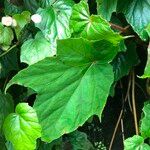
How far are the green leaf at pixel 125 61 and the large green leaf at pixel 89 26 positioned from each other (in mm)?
252

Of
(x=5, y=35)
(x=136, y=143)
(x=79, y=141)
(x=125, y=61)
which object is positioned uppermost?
(x=5, y=35)

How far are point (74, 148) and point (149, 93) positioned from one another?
0.35 metres

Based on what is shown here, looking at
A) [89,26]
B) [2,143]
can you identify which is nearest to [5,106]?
[2,143]

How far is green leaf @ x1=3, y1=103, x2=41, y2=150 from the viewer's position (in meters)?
1.00

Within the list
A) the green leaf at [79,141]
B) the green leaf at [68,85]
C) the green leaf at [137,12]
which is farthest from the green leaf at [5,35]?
the green leaf at [79,141]

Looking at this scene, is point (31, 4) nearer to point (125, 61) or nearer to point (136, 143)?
point (125, 61)

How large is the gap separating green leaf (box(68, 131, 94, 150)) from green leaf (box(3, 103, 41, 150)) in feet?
1.32

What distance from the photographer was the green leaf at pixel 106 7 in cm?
108

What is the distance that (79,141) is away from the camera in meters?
1.42

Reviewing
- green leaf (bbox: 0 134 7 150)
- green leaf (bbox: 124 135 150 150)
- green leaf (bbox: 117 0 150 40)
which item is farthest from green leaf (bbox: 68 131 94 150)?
green leaf (bbox: 117 0 150 40)

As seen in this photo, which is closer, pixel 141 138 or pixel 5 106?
pixel 141 138

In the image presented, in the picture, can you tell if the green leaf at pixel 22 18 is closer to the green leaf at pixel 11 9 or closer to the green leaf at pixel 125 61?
the green leaf at pixel 11 9

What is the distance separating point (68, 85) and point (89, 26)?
0.52 ft

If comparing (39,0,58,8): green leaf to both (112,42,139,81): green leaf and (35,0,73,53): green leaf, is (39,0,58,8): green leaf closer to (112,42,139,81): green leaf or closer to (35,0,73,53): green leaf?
(35,0,73,53): green leaf
